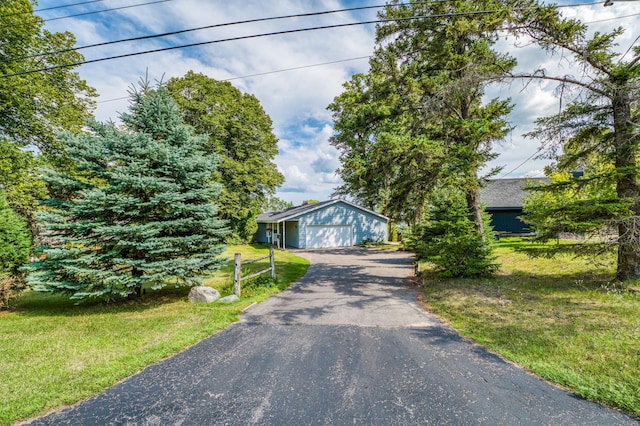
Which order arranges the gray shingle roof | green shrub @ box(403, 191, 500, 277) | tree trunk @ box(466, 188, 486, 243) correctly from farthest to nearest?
1. the gray shingle roof
2. tree trunk @ box(466, 188, 486, 243)
3. green shrub @ box(403, 191, 500, 277)

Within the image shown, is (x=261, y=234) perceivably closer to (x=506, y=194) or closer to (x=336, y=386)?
(x=506, y=194)

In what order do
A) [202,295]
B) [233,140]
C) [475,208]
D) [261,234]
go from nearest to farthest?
[202,295] → [475,208] → [233,140] → [261,234]

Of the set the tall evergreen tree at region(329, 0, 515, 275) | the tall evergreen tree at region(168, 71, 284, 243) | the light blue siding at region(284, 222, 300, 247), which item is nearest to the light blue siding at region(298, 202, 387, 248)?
the light blue siding at region(284, 222, 300, 247)

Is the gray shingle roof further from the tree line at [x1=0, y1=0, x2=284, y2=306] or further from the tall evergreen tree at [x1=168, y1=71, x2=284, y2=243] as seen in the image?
the tree line at [x1=0, y1=0, x2=284, y2=306]

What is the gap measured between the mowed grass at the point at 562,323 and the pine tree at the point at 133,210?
665 cm

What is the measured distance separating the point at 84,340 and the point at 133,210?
3.05 metres

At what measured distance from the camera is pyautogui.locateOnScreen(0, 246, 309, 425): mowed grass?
3.08 m

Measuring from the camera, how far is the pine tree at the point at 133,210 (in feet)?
19.8

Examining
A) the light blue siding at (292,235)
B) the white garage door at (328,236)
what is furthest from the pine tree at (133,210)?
the light blue siding at (292,235)

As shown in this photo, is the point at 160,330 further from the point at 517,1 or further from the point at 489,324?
the point at 517,1

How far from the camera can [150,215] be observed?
6.77 meters

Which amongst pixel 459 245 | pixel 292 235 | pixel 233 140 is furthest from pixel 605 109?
pixel 233 140

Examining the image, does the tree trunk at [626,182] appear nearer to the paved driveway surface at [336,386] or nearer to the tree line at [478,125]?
the tree line at [478,125]

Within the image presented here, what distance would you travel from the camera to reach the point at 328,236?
2220 cm
